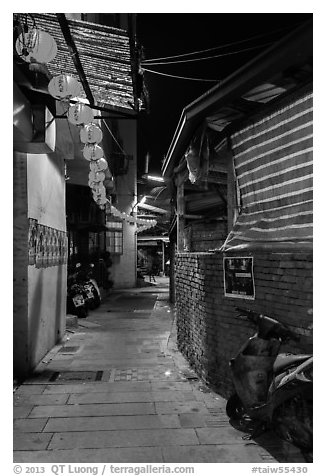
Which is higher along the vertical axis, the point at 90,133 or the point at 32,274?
the point at 90,133

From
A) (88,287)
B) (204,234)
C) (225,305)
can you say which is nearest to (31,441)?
(225,305)

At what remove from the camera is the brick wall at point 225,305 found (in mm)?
4621

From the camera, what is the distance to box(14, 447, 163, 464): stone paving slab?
4418 millimetres

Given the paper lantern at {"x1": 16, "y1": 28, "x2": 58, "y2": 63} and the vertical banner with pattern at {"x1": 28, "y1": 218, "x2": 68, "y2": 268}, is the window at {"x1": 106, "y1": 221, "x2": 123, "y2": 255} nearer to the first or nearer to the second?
the vertical banner with pattern at {"x1": 28, "y1": 218, "x2": 68, "y2": 268}

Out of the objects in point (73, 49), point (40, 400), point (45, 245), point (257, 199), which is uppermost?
point (73, 49)

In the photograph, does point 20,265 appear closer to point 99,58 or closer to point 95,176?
point 99,58

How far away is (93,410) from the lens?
5895mm

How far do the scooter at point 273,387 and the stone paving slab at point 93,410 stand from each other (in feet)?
4.45

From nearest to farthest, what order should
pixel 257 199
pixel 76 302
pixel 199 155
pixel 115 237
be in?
pixel 257 199 < pixel 199 155 < pixel 76 302 < pixel 115 237

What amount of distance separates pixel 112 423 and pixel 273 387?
7.79 ft

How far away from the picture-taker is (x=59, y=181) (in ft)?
36.4
